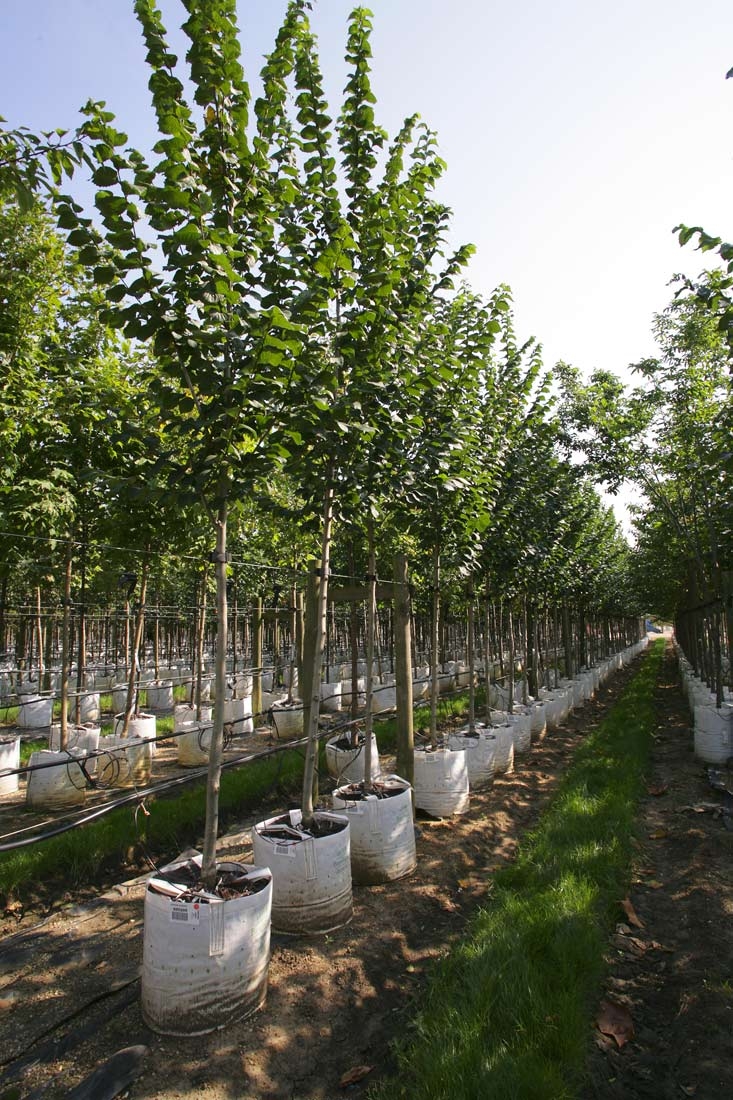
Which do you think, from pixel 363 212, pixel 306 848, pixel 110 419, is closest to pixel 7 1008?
pixel 306 848

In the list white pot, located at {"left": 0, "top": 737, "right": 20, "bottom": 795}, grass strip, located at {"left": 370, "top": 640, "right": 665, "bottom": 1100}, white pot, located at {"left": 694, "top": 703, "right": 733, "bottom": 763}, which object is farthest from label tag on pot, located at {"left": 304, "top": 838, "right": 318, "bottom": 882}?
white pot, located at {"left": 694, "top": 703, "right": 733, "bottom": 763}

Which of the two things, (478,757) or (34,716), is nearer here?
(478,757)

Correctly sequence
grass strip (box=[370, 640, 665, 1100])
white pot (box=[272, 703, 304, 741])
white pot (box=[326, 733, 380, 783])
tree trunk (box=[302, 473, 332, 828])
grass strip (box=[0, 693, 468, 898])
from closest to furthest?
grass strip (box=[370, 640, 665, 1100]) < tree trunk (box=[302, 473, 332, 828]) < grass strip (box=[0, 693, 468, 898]) < white pot (box=[326, 733, 380, 783]) < white pot (box=[272, 703, 304, 741])

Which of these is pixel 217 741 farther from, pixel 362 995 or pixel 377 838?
pixel 377 838

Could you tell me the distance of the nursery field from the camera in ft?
9.16

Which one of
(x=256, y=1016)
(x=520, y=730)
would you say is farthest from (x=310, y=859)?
(x=520, y=730)

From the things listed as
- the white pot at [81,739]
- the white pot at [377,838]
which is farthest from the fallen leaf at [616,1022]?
the white pot at [81,739]

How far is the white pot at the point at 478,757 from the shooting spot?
786cm

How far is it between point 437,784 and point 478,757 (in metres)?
1.54

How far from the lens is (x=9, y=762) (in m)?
8.19

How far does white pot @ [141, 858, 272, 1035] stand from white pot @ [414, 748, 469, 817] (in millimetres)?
3507

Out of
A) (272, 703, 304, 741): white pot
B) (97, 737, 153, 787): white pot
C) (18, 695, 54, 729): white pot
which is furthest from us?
(18, 695, 54, 729): white pot

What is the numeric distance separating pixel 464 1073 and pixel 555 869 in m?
2.48

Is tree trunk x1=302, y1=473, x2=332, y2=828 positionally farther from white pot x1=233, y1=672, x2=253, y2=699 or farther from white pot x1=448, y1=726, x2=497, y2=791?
white pot x1=233, y1=672, x2=253, y2=699
